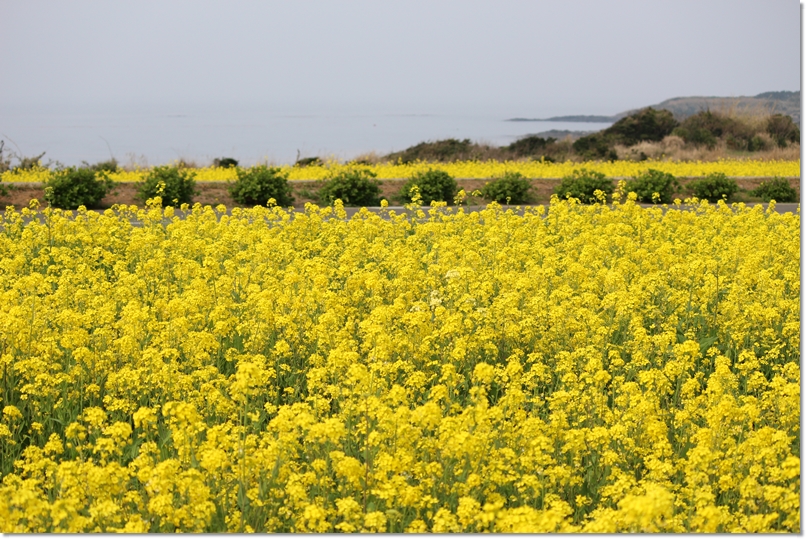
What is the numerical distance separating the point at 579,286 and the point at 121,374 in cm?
392

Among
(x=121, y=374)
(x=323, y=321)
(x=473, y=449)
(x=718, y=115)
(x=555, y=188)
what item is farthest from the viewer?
(x=718, y=115)

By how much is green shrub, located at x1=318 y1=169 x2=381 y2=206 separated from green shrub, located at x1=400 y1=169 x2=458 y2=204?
563 millimetres

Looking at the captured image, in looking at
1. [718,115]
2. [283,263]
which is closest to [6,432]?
[283,263]

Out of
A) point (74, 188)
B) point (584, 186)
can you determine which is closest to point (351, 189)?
point (584, 186)

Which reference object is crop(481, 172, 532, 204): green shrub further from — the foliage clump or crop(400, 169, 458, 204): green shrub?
the foliage clump

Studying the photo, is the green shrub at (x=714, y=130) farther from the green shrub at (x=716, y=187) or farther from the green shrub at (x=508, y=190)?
the green shrub at (x=508, y=190)

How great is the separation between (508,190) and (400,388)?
37.2 ft

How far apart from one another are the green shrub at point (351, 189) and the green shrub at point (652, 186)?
465cm

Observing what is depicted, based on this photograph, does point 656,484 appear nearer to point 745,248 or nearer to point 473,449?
point 473,449

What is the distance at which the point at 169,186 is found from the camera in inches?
559

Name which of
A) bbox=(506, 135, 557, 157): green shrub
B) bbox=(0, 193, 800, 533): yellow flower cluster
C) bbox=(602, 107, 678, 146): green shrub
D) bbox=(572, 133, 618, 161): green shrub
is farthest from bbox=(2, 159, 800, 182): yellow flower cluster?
bbox=(602, 107, 678, 146): green shrub

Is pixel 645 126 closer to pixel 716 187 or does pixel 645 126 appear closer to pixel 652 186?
pixel 716 187

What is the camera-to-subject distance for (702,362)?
6129 mm

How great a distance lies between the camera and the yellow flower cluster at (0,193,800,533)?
374 centimetres
